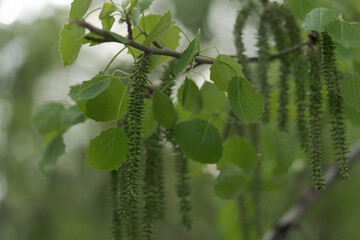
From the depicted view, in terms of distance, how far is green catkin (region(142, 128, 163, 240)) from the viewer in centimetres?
79

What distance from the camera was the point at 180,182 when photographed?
0.93 meters

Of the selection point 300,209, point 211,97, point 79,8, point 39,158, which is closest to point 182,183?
point 211,97

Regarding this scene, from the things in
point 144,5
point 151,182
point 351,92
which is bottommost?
point 151,182

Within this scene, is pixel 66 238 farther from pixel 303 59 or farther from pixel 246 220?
A: pixel 303 59

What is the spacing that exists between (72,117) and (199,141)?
0.88 feet

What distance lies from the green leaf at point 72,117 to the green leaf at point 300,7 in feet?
1.55

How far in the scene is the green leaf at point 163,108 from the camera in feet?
2.37

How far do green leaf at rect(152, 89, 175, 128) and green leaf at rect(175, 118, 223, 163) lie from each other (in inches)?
4.7

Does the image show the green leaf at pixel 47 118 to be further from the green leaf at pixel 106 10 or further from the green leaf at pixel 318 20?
the green leaf at pixel 318 20

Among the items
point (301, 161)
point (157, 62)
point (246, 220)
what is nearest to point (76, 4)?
point (157, 62)

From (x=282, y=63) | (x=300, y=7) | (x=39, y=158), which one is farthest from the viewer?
(x=39, y=158)

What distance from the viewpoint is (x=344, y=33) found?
0.67 meters

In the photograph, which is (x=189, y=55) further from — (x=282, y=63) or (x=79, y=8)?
(x=282, y=63)

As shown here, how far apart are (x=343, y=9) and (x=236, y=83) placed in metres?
0.94
